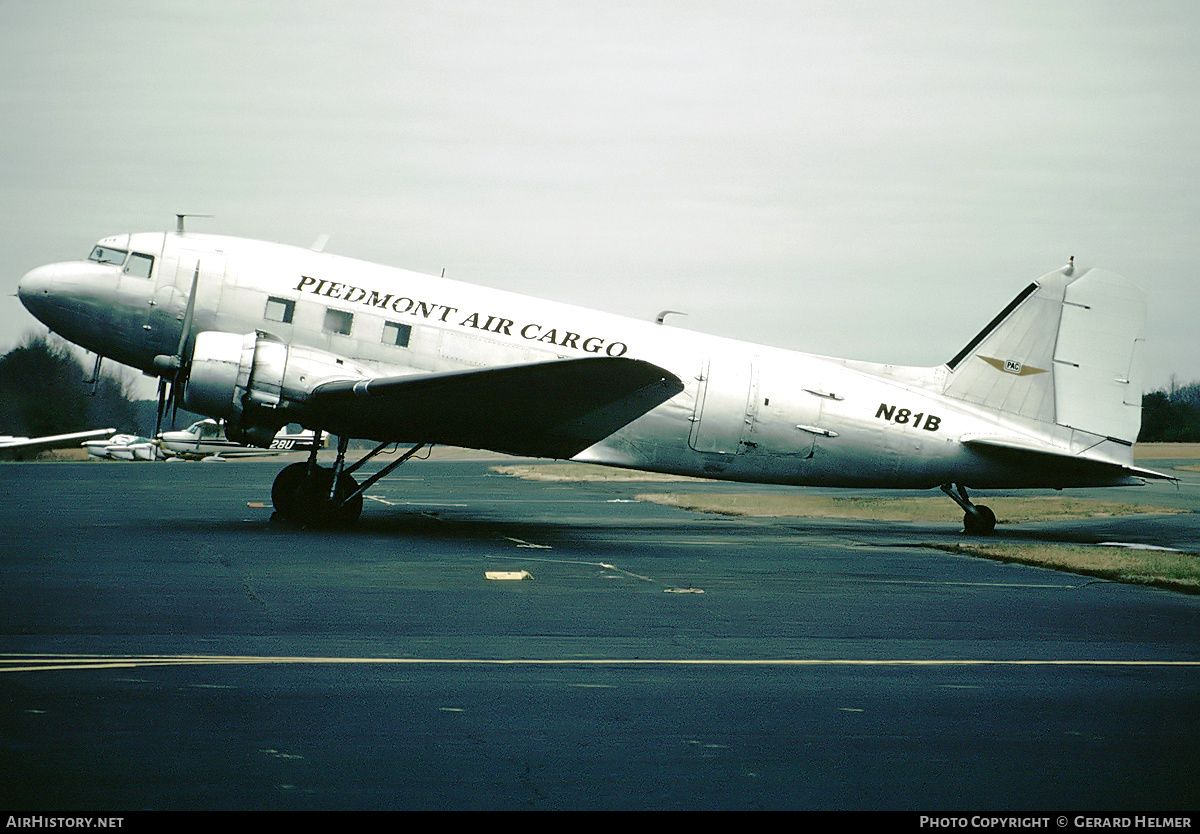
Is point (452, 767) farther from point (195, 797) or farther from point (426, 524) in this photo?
point (426, 524)

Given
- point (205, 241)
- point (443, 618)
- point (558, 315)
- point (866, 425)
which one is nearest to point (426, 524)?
point (558, 315)

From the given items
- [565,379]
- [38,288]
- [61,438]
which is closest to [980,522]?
[565,379]

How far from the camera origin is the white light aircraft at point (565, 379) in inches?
650

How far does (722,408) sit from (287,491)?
25.5ft

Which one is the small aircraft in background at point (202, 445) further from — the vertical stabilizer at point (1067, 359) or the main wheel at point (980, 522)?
the vertical stabilizer at point (1067, 359)

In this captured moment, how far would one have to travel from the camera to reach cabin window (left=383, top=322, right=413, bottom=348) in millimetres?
17719

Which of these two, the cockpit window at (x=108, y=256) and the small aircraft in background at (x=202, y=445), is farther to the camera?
the small aircraft in background at (x=202, y=445)

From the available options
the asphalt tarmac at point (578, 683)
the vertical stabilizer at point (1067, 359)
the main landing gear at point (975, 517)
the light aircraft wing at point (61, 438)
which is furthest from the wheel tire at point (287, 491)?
the vertical stabilizer at point (1067, 359)

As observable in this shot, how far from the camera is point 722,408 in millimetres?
18469

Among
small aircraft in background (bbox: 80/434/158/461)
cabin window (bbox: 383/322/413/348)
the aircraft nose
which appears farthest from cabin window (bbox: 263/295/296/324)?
small aircraft in background (bbox: 80/434/158/461)

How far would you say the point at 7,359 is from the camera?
89.4 feet

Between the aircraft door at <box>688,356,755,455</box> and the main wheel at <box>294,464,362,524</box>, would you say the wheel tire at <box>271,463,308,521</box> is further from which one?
the aircraft door at <box>688,356,755,455</box>

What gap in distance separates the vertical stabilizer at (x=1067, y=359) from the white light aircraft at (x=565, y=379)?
0.12 feet
